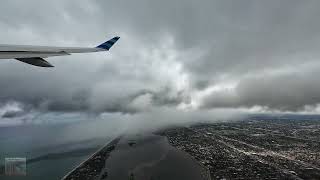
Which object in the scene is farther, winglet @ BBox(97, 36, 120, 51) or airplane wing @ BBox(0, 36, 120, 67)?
winglet @ BBox(97, 36, 120, 51)

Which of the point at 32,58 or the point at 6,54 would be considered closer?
the point at 6,54

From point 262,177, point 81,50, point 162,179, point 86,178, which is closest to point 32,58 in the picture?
point 81,50

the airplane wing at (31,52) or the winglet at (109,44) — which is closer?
the airplane wing at (31,52)

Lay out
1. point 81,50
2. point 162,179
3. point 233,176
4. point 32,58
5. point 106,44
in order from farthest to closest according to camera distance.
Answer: point 233,176
point 162,179
point 106,44
point 81,50
point 32,58

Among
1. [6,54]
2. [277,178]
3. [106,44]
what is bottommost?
[277,178]

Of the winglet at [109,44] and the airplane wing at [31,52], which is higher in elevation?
the winglet at [109,44]

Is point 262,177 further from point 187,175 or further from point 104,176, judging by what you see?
point 104,176

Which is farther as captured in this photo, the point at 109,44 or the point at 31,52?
the point at 109,44

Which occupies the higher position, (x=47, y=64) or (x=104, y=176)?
(x=47, y=64)

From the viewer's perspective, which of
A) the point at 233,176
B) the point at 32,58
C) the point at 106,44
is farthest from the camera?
the point at 233,176

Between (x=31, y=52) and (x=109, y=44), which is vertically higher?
(x=109, y=44)

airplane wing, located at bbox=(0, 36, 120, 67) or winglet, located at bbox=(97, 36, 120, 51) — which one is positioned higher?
winglet, located at bbox=(97, 36, 120, 51)
